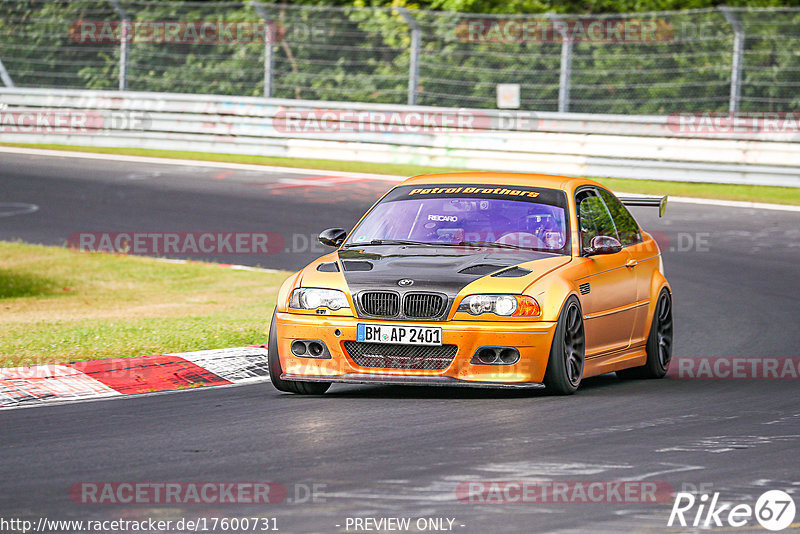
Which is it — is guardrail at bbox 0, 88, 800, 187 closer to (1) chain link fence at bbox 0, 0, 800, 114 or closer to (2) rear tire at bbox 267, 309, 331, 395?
(1) chain link fence at bbox 0, 0, 800, 114

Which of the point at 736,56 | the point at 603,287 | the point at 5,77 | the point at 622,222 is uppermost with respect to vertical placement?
the point at 736,56

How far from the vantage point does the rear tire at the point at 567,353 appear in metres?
8.35

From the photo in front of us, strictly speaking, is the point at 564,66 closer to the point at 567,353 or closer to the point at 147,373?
the point at 147,373

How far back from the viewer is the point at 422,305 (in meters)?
8.27

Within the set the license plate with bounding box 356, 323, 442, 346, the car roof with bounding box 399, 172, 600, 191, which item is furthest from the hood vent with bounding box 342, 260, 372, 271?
the car roof with bounding box 399, 172, 600, 191

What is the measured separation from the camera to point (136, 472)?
6.26m

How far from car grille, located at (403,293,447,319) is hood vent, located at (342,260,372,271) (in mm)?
471

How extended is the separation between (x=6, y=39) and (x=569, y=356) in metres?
21.7

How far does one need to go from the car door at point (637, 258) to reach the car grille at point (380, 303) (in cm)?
226

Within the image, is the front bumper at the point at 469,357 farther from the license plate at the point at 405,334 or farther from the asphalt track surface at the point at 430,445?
the asphalt track surface at the point at 430,445

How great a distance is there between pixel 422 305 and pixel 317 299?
Answer: 0.69 m

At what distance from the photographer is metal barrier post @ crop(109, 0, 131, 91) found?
2622 centimetres

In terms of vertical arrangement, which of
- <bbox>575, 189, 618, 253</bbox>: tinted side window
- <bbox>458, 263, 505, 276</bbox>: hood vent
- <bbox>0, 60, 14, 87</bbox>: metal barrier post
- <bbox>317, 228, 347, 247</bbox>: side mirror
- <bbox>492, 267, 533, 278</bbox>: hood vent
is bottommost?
<bbox>492, 267, 533, 278</bbox>: hood vent

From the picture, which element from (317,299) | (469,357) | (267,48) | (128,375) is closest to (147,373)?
(128,375)
